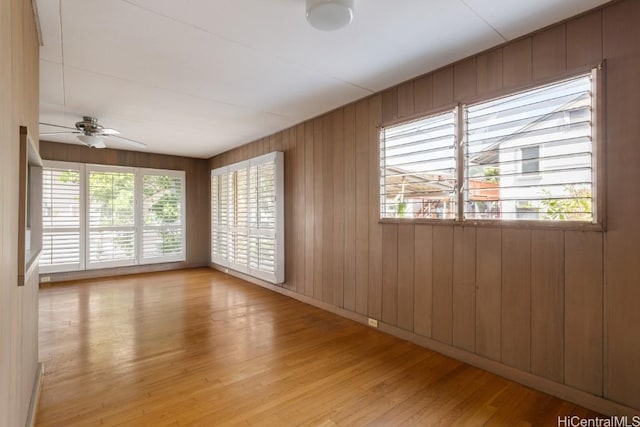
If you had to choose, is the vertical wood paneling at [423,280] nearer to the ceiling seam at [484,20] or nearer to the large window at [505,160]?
the large window at [505,160]

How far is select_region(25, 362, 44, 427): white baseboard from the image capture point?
5.59 feet

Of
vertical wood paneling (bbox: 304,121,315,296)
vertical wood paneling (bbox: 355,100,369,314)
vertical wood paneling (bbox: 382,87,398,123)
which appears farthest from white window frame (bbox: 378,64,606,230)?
vertical wood paneling (bbox: 304,121,315,296)

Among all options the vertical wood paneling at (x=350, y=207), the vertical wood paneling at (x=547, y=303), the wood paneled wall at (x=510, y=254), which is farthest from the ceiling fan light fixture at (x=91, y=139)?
the vertical wood paneling at (x=547, y=303)

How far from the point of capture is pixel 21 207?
1.38 m

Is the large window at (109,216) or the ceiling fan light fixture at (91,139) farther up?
the ceiling fan light fixture at (91,139)

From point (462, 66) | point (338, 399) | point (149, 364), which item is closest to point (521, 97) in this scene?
point (462, 66)

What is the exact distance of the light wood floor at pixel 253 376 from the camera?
73.0 inches

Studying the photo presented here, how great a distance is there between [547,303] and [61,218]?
656cm

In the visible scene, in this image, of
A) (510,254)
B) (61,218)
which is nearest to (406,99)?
(510,254)

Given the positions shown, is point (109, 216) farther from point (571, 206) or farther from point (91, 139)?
point (571, 206)

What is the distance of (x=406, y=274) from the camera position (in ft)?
9.66

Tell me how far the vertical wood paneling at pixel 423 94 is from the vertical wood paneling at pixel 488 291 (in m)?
1.15

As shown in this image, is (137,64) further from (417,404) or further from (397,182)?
(417,404)

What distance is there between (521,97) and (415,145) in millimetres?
870
